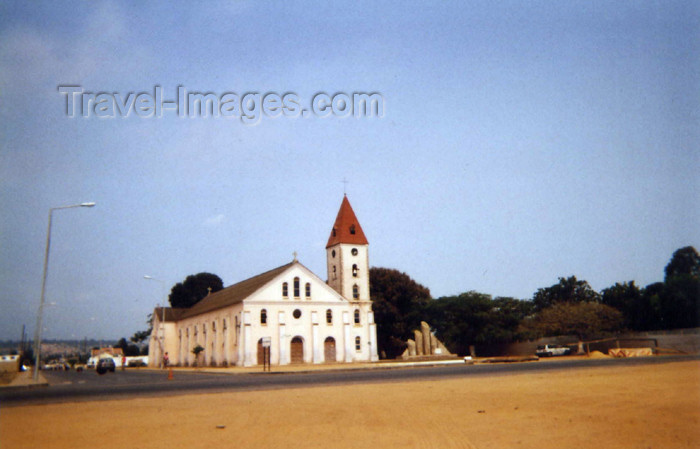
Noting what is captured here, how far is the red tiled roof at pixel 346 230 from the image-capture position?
67.1 m

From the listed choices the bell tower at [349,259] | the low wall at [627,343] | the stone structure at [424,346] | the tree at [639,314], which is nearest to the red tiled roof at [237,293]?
the bell tower at [349,259]

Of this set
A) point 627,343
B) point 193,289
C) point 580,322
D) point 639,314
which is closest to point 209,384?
point 627,343

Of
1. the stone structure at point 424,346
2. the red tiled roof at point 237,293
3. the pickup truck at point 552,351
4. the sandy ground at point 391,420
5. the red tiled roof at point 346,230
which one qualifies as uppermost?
the red tiled roof at point 346,230

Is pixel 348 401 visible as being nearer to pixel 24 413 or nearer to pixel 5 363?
pixel 24 413

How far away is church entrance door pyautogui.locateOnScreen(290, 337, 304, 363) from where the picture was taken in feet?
195

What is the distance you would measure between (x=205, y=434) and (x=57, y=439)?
8.06 ft

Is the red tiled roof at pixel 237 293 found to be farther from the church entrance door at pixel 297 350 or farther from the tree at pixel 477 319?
the tree at pixel 477 319

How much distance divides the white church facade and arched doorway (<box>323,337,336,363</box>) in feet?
0.31

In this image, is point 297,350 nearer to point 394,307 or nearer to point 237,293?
point 237,293

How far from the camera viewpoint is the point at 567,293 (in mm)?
113250

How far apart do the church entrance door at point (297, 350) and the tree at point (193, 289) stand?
1548 inches

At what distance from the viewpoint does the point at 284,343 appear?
192 ft

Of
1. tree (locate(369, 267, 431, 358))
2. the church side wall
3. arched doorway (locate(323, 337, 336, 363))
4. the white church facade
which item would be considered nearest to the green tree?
tree (locate(369, 267, 431, 358))

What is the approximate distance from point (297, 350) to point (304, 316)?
360cm
